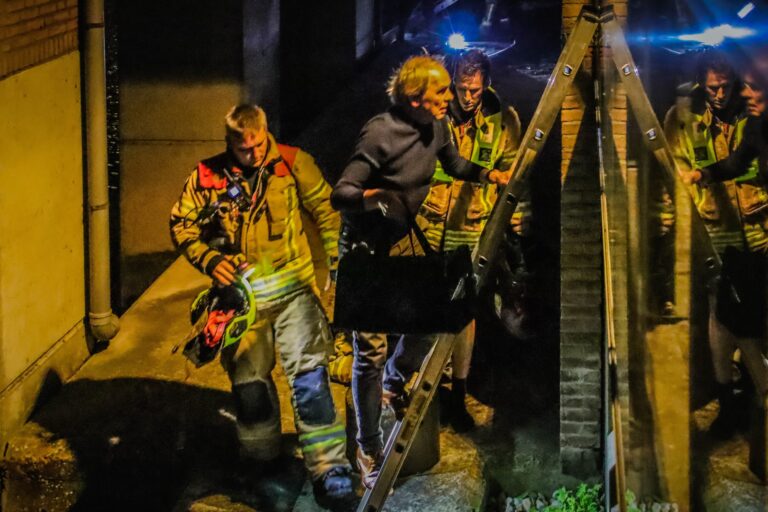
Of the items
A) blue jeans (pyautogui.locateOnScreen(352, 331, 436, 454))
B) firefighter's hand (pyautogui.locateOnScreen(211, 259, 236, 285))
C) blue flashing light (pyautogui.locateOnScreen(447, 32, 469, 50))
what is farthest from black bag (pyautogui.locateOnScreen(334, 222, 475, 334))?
blue flashing light (pyautogui.locateOnScreen(447, 32, 469, 50))

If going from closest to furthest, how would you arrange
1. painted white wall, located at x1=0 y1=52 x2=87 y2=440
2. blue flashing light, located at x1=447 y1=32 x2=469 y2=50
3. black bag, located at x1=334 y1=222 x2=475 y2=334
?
1. black bag, located at x1=334 y1=222 x2=475 y2=334
2. painted white wall, located at x1=0 y1=52 x2=87 y2=440
3. blue flashing light, located at x1=447 y1=32 x2=469 y2=50

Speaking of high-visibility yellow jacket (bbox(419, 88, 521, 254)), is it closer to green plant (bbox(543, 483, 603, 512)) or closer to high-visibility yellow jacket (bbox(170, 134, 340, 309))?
high-visibility yellow jacket (bbox(170, 134, 340, 309))

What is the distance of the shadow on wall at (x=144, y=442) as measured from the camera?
711 centimetres

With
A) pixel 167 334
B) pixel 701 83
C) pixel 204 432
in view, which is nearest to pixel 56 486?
pixel 204 432

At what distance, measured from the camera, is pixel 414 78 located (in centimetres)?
604

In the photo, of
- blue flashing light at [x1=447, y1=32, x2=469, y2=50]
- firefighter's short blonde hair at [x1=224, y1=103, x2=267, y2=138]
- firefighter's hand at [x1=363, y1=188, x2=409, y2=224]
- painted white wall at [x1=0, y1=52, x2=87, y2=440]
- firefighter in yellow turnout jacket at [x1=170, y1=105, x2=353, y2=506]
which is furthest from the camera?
blue flashing light at [x1=447, y1=32, x2=469, y2=50]

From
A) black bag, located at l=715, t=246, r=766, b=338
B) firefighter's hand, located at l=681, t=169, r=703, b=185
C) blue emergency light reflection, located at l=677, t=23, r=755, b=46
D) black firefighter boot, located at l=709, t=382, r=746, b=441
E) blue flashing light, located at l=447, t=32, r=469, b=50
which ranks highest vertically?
blue emergency light reflection, located at l=677, t=23, r=755, b=46

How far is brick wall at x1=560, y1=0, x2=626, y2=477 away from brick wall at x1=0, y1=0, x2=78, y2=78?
3233 millimetres

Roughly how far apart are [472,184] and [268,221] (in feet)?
5.29

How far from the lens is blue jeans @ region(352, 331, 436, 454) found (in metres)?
6.46

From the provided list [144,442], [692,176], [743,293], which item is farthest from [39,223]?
[743,293]

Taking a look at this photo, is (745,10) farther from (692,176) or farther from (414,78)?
(414,78)

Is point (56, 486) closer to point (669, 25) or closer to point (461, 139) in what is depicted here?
point (461, 139)

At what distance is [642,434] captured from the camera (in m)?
6.89
